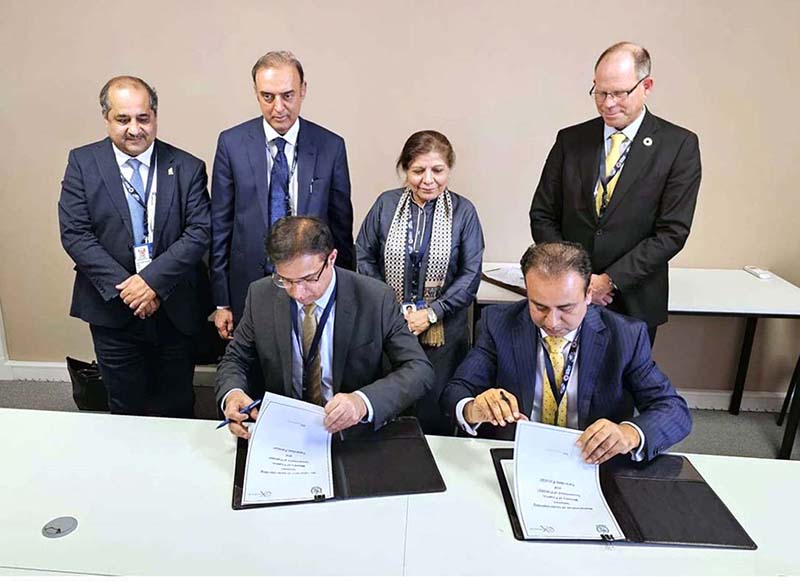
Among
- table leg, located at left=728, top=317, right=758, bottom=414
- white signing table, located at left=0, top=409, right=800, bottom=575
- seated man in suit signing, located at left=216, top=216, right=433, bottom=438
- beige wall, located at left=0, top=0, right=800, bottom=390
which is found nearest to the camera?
white signing table, located at left=0, top=409, right=800, bottom=575

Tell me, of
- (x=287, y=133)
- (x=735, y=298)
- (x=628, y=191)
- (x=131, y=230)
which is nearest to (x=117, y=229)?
(x=131, y=230)

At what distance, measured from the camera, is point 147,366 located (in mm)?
2756

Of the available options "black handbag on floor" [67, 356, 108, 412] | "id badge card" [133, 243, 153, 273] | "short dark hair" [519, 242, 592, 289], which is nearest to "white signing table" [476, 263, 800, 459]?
"short dark hair" [519, 242, 592, 289]

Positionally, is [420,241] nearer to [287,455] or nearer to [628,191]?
[628,191]

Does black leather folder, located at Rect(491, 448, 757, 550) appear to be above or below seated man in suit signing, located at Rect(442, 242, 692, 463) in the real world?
below

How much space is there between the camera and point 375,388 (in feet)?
5.94

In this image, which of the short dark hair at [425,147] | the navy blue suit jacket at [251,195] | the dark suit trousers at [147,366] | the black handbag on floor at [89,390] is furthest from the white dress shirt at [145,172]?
the black handbag on floor at [89,390]

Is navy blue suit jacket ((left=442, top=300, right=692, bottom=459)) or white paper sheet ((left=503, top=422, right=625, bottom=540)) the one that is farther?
navy blue suit jacket ((left=442, top=300, right=692, bottom=459))

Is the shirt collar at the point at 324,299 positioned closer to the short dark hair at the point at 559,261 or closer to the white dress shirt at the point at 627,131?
the short dark hair at the point at 559,261

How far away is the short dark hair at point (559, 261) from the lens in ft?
5.50

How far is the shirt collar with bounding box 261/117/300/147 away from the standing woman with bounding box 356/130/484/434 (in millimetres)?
421

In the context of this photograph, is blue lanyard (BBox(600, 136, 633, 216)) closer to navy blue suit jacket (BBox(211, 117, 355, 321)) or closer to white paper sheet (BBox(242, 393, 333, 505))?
navy blue suit jacket (BBox(211, 117, 355, 321))

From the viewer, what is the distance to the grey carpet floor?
325 cm

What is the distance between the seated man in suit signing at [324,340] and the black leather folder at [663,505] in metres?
0.53
